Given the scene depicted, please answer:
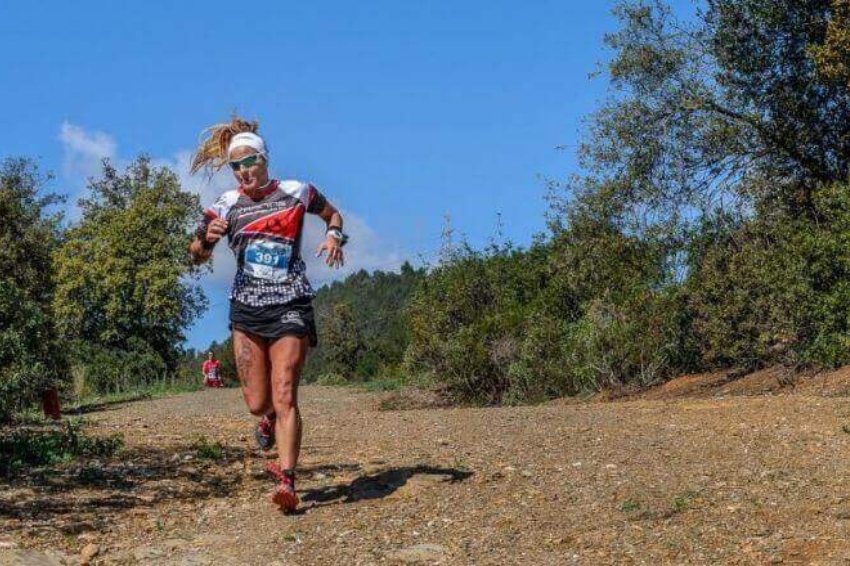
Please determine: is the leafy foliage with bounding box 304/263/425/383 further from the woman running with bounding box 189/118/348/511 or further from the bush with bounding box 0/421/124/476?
the woman running with bounding box 189/118/348/511

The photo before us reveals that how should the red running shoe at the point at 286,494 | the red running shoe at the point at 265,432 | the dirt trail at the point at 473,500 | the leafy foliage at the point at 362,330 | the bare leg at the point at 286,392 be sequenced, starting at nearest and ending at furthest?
the dirt trail at the point at 473,500, the red running shoe at the point at 286,494, the bare leg at the point at 286,392, the red running shoe at the point at 265,432, the leafy foliage at the point at 362,330

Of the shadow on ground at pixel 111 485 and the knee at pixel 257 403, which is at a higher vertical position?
the knee at pixel 257 403

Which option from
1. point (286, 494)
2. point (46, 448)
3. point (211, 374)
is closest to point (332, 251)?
point (286, 494)

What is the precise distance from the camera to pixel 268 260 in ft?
19.4

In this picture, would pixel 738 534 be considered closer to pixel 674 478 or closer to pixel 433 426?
pixel 674 478

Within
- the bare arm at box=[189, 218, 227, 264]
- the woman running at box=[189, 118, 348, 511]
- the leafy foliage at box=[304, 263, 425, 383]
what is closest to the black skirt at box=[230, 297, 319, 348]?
the woman running at box=[189, 118, 348, 511]

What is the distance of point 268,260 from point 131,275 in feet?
120

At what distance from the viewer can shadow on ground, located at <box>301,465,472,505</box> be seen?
6.11 meters

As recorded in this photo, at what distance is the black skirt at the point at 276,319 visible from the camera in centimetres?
584

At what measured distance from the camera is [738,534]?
4.99 meters

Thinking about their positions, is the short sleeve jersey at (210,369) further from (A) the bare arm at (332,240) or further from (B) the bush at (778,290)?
(A) the bare arm at (332,240)

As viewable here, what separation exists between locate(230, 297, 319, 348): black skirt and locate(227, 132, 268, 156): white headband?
0.87 metres

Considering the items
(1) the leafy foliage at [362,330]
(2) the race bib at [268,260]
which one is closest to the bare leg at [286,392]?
(2) the race bib at [268,260]

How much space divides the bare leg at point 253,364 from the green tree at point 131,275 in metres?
34.5
